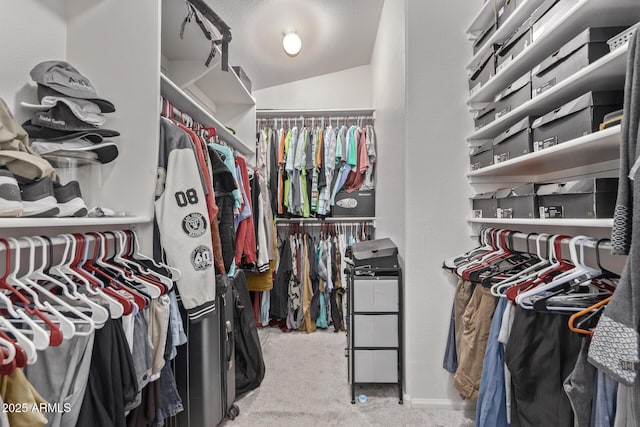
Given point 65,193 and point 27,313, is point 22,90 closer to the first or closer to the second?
point 65,193

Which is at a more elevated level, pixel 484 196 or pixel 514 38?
pixel 514 38

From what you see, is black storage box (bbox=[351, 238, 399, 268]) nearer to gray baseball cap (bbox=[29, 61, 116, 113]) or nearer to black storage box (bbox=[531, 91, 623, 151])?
black storage box (bbox=[531, 91, 623, 151])

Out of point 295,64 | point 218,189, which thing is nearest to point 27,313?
point 218,189

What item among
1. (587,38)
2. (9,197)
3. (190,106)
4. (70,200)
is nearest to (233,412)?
(70,200)

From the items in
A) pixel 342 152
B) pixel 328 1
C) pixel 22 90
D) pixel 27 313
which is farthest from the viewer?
pixel 342 152

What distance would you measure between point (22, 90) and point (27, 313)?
0.77 m

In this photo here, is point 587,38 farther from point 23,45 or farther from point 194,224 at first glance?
point 23,45

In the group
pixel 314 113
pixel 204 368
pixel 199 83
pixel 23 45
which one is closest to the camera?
pixel 23 45

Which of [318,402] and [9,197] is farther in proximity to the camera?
[318,402]

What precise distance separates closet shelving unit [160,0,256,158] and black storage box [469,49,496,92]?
1490 millimetres

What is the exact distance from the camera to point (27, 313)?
0.83m

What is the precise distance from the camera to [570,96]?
47.5 inches

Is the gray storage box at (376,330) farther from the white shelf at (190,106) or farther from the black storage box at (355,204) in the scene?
the white shelf at (190,106)

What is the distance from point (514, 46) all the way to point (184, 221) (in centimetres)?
160
